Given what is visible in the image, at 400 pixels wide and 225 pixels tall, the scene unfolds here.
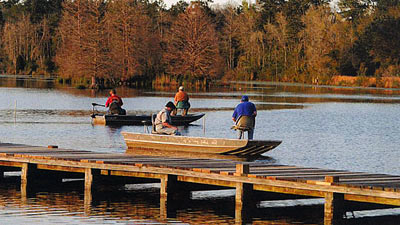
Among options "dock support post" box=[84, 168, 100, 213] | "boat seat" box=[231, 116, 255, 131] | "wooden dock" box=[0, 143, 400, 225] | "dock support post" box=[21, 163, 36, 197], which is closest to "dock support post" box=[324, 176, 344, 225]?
"wooden dock" box=[0, 143, 400, 225]

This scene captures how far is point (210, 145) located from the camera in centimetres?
2825

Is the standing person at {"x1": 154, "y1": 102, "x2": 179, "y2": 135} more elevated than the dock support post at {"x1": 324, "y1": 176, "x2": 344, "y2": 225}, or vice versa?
the standing person at {"x1": 154, "y1": 102, "x2": 179, "y2": 135}

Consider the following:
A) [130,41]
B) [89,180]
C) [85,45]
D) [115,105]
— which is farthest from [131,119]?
[130,41]

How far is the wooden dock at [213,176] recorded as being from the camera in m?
17.6

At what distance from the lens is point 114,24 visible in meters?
101

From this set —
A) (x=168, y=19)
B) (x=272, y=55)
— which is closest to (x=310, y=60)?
(x=272, y=55)

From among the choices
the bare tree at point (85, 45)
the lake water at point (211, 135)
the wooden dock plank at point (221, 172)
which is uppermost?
the bare tree at point (85, 45)

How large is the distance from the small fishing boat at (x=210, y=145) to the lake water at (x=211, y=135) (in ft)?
3.94

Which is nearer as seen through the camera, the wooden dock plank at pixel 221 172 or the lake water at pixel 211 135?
the wooden dock plank at pixel 221 172

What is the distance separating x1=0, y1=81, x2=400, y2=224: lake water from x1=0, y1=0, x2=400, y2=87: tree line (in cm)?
2000

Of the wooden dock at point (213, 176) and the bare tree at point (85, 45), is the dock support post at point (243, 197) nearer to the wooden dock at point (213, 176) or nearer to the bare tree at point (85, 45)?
the wooden dock at point (213, 176)

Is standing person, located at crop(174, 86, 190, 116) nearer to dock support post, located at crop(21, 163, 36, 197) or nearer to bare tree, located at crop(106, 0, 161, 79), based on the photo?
dock support post, located at crop(21, 163, 36, 197)

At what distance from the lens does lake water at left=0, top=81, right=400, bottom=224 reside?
1886 cm

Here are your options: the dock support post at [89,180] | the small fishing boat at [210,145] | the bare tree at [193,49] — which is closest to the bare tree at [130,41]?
the bare tree at [193,49]
